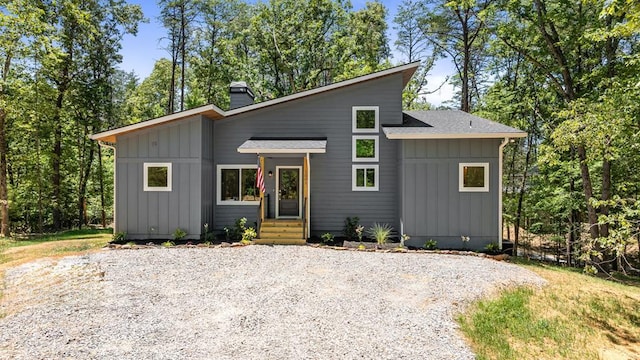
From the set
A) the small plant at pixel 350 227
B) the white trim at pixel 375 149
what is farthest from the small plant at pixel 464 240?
the white trim at pixel 375 149

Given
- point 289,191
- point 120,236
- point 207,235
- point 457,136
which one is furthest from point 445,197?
point 120,236

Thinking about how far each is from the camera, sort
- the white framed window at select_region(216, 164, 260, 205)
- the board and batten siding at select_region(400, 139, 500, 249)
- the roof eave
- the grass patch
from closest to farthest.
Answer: the grass patch
the roof eave
the board and batten siding at select_region(400, 139, 500, 249)
the white framed window at select_region(216, 164, 260, 205)

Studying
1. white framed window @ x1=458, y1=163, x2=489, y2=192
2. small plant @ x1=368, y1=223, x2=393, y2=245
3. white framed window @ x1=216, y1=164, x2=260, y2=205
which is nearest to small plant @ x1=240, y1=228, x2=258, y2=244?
white framed window @ x1=216, y1=164, x2=260, y2=205

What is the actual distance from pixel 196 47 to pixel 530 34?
18632 mm

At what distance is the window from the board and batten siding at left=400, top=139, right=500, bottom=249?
1319 mm

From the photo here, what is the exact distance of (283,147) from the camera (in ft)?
35.0

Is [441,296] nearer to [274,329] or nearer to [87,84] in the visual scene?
[274,329]

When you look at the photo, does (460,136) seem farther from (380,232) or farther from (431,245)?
(380,232)

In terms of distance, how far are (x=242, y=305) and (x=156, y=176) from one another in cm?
688

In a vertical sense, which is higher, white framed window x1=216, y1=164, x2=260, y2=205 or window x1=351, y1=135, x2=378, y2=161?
window x1=351, y1=135, x2=378, y2=161

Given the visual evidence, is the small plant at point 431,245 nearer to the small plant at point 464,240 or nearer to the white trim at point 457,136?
the small plant at point 464,240

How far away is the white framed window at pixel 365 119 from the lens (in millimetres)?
11578

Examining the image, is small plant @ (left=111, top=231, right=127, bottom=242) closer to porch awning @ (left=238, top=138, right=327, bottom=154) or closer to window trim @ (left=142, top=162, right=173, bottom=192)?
window trim @ (left=142, top=162, right=173, bottom=192)

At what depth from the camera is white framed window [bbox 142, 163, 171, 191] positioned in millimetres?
10844
